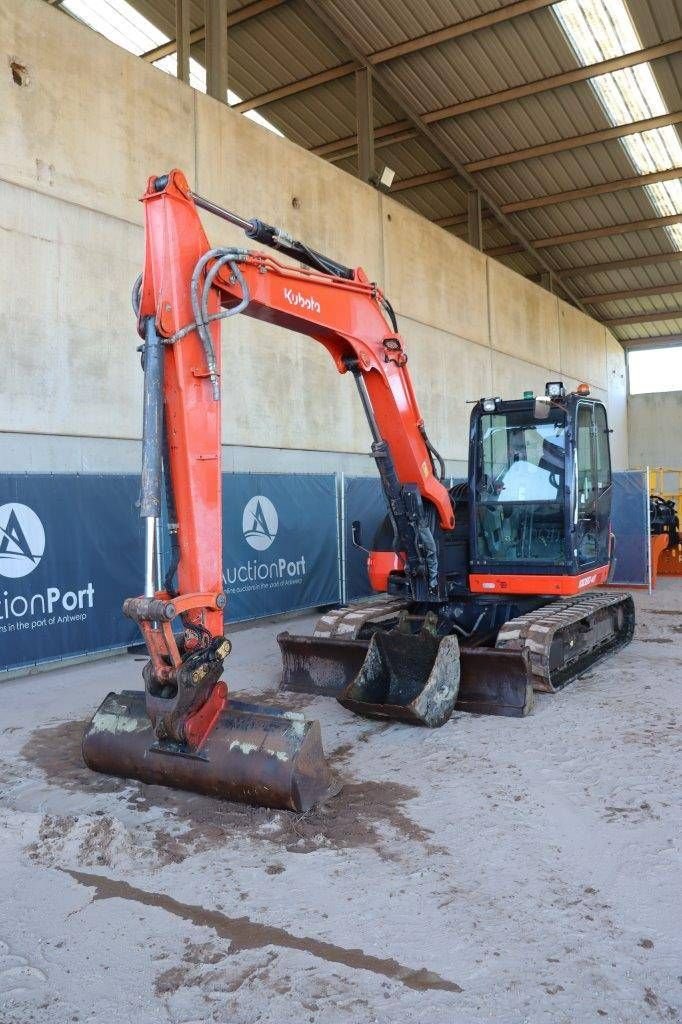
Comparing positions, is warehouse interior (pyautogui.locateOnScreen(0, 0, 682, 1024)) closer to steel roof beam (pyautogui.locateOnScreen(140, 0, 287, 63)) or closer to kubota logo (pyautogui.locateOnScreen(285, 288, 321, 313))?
steel roof beam (pyautogui.locateOnScreen(140, 0, 287, 63))

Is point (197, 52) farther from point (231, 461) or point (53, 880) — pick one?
point (53, 880)

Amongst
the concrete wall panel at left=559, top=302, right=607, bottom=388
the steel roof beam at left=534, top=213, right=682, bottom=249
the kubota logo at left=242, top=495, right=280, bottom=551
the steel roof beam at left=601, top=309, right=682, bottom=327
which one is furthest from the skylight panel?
the steel roof beam at left=601, top=309, right=682, bottom=327

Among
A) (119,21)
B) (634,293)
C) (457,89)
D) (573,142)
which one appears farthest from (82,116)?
(634,293)

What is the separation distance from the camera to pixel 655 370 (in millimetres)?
27062

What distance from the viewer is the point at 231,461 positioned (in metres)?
10.7

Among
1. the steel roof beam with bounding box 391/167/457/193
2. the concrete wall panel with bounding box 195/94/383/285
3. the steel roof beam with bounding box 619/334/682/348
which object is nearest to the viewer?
the concrete wall panel with bounding box 195/94/383/285

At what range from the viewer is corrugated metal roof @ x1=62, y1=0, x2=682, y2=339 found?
42.3 feet

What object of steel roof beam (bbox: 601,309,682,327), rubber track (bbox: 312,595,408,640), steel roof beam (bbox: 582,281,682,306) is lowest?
rubber track (bbox: 312,595,408,640)

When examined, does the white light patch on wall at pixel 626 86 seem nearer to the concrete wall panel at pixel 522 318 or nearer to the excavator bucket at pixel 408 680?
the concrete wall panel at pixel 522 318

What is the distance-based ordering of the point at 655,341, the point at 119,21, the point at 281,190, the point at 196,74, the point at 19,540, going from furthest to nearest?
the point at 655,341 < the point at 196,74 < the point at 119,21 < the point at 281,190 < the point at 19,540

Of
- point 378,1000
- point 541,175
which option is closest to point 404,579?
point 378,1000

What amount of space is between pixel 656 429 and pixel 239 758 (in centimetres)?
2575

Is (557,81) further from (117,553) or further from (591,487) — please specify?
A: (117,553)

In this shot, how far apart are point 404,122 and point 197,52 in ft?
14.1
